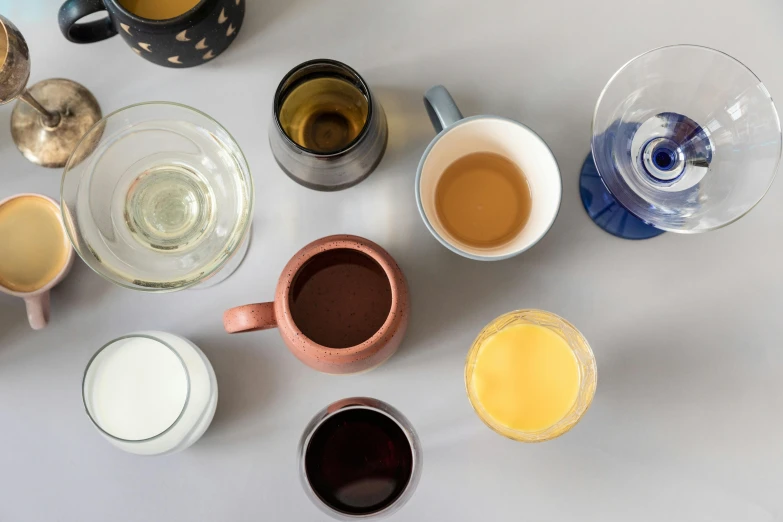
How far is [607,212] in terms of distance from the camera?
85 centimetres

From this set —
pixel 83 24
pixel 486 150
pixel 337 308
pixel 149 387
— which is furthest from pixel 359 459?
pixel 83 24

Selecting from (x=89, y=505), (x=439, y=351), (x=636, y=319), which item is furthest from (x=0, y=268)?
(x=636, y=319)

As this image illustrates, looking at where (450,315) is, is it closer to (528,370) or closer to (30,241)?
(528,370)

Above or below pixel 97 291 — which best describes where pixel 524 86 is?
above

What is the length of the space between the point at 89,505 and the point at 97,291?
30 cm

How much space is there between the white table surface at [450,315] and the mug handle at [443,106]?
91 mm

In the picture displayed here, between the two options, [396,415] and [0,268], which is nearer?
[396,415]

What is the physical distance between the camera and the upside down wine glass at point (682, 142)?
2.45ft

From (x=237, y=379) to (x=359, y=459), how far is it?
0.21 meters

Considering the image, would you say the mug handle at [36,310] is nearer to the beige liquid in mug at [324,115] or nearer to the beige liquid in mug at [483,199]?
the beige liquid in mug at [324,115]

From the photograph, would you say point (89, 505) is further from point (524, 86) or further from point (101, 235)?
point (524, 86)

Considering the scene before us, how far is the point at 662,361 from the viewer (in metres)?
0.85

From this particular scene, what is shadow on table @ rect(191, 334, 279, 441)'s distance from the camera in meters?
0.87

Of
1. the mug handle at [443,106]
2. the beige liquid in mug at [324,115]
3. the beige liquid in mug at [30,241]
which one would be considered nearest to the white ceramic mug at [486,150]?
the mug handle at [443,106]
